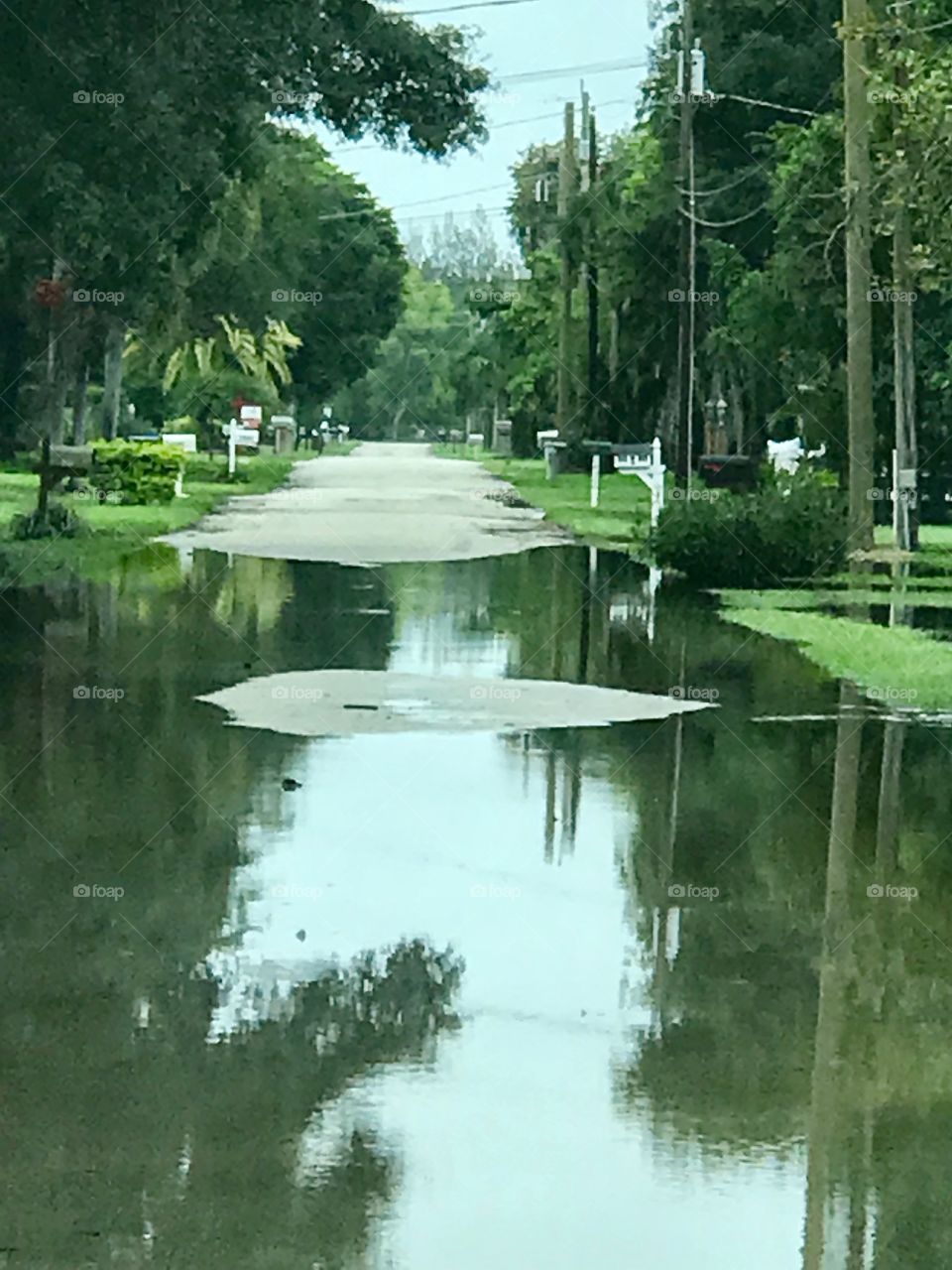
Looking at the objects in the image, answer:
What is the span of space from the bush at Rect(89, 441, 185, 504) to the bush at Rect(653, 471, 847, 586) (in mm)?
20376

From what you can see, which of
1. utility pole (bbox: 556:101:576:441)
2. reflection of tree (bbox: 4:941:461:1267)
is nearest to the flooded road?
reflection of tree (bbox: 4:941:461:1267)

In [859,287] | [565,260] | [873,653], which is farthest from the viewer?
[565,260]

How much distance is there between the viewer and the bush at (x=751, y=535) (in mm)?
31703

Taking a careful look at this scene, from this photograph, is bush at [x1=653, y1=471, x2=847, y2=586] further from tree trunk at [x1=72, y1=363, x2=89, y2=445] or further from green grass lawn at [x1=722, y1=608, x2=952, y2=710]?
tree trunk at [x1=72, y1=363, x2=89, y2=445]

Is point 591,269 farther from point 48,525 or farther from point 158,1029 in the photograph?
point 158,1029

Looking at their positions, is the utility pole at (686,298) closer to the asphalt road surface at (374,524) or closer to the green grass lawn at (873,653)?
the asphalt road surface at (374,524)

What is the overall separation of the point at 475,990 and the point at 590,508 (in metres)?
43.5

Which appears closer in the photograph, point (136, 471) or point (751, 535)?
point (751, 535)

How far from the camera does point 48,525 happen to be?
37.4m

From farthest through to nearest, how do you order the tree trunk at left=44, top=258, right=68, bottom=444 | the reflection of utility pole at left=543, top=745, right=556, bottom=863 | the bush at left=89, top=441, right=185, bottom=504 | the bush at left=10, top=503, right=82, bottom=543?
the bush at left=89, top=441, right=185, bottom=504
the tree trunk at left=44, top=258, right=68, bottom=444
the bush at left=10, top=503, right=82, bottom=543
the reflection of utility pole at left=543, top=745, right=556, bottom=863

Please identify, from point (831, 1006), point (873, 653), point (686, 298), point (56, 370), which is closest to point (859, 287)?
point (686, 298)

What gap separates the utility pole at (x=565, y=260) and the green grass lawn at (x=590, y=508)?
188 cm

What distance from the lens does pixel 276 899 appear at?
11.0m

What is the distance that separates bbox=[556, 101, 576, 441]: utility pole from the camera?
76375 millimetres
